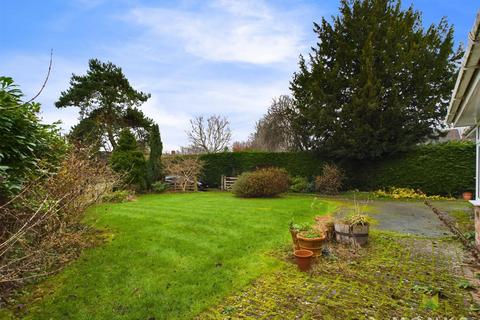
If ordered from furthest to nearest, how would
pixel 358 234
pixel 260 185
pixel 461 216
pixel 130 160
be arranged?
pixel 130 160
pixel 260 185
pixel 461 216
pixel 358 234

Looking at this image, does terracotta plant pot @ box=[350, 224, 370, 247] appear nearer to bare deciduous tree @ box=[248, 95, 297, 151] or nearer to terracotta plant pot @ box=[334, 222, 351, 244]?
terracotta plant pot @ box=[334, 222, 351, 244]

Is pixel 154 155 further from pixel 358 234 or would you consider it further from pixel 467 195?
pixel 467 195

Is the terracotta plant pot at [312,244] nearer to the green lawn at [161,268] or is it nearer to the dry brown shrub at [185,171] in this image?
the green lawn at [161,268]

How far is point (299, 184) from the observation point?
15.7 meters

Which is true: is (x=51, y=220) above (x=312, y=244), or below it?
above

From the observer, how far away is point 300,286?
12.6 feet

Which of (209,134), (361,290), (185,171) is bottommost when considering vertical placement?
(361,290)

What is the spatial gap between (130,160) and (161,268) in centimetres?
1249

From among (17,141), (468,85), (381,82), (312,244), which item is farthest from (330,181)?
(17,141)

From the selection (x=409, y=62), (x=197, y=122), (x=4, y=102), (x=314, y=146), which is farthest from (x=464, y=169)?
(x=197, y=122)

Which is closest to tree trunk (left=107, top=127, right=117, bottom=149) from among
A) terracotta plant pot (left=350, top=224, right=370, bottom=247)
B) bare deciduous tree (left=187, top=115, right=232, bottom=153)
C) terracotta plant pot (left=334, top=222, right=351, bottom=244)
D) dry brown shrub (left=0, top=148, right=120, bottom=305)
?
bare deciduous tree (left=187, top=115, right=232, bottom=153)

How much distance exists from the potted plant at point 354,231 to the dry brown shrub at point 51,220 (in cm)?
501

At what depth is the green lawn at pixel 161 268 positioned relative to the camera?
329 cm

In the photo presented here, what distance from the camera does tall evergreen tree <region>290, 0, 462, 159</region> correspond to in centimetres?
1351
